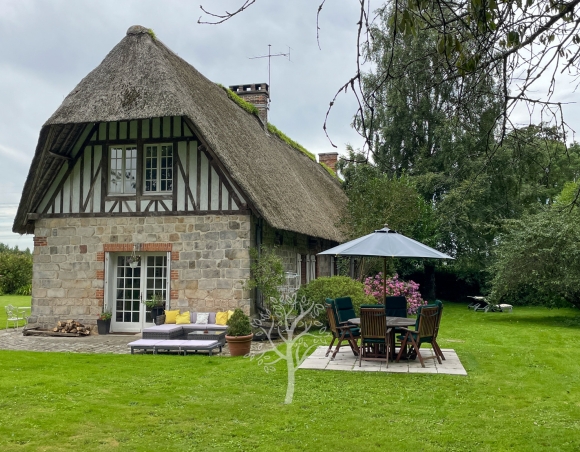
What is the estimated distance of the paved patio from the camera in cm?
820

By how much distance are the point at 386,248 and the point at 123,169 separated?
272 inches

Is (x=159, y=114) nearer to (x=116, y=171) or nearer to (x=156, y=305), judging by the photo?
(x=116, y=171)

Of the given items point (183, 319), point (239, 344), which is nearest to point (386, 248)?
point (239, 344)

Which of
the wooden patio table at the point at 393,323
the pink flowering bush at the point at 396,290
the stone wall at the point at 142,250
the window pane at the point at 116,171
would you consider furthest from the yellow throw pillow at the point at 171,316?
the pink flowering bush at the point at 396,290

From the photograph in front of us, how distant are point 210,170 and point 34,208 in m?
4.41

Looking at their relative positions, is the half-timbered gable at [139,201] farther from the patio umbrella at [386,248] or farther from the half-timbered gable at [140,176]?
the patio umbrella at [386,248]

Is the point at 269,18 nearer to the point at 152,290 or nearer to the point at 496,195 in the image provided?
the point at 152,290

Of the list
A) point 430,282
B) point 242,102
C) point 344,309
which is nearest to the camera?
point 344,309

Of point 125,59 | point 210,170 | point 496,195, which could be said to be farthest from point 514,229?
point 125,59

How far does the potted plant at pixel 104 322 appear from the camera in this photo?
12.8 meters

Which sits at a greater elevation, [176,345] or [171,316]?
[171,316]

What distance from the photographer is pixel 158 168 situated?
1297 cm

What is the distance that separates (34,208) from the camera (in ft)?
44.3

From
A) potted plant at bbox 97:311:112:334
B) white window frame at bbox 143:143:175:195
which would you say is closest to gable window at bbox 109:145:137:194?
white window frame at bbox 143:143:175:195
